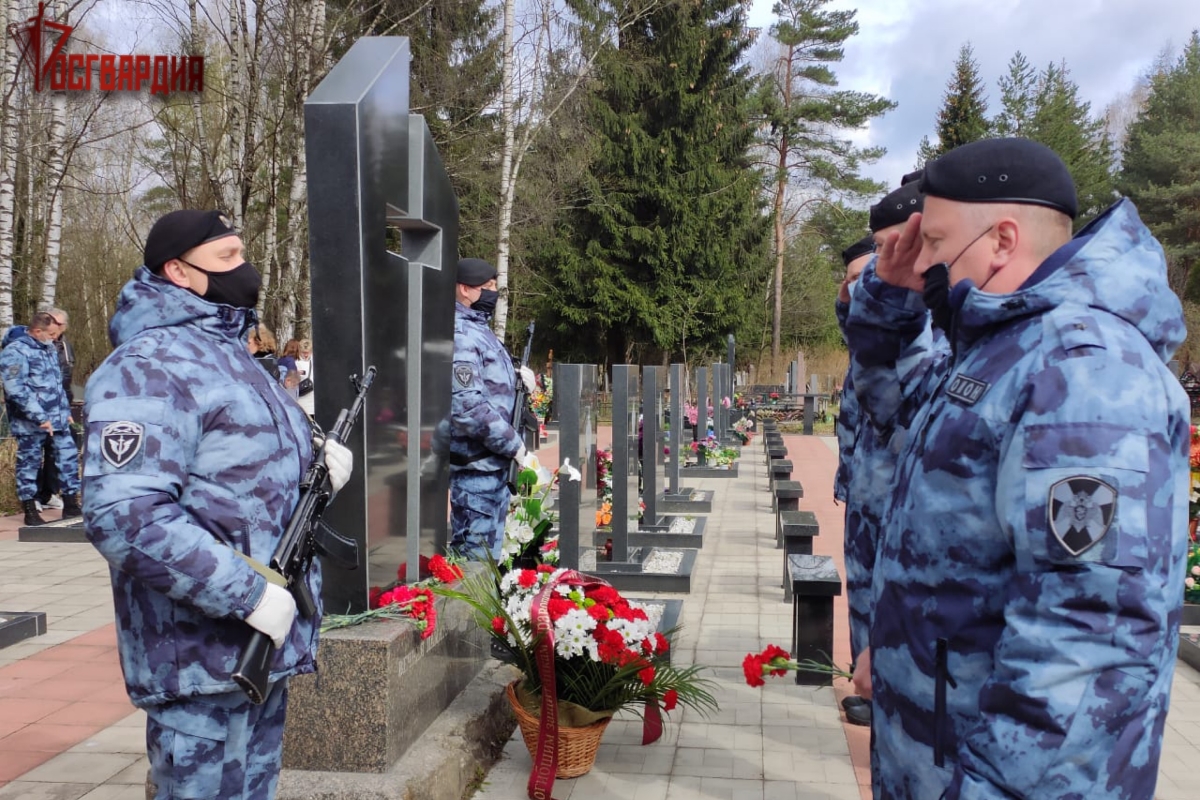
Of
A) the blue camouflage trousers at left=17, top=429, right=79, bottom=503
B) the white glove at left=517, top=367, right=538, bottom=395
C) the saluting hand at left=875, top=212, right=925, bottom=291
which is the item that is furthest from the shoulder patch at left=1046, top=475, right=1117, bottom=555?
the blue camouflage trousers at left=17, top=429, right=79, bottom=503

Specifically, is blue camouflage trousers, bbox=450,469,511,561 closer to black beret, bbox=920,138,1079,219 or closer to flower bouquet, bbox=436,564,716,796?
flower bouquet, bbox=436,564,716,796

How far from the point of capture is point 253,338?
7.20 metres

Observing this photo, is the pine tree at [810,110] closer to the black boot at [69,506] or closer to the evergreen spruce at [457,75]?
the evergreen spruce at [457,75]

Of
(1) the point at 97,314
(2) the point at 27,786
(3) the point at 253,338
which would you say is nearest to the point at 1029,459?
(2) the point at 27,786

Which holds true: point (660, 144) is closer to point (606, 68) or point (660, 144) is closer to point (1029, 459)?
point (606, 68)

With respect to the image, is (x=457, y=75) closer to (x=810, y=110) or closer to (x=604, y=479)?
(x=604, y=479)

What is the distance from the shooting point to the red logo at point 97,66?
12.2 metres

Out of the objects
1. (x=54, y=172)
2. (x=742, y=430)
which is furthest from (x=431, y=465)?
(x=742, y=430)

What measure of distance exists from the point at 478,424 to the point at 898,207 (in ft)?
8.77

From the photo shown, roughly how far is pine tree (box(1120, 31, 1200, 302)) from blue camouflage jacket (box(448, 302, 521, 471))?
36353mm

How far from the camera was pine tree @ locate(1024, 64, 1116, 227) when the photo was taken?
40.5 m

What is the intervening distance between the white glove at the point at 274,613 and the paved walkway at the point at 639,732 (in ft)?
5.94

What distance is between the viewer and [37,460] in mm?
9258

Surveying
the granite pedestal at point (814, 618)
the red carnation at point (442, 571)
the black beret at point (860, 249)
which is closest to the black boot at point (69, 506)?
the red carnation at point (442, 571)
